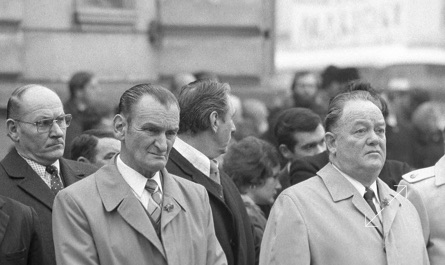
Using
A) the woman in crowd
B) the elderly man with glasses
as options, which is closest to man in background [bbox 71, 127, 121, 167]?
the woman in crowd

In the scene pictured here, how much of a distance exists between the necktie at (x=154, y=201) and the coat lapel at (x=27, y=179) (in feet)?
2.67

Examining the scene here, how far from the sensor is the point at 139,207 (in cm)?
598

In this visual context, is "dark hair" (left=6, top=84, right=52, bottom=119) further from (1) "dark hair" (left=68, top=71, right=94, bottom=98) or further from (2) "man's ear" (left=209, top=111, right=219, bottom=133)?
(1) "dark hair" (left=68, top=71, right=94, bottom=98)

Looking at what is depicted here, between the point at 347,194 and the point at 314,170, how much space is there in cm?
178

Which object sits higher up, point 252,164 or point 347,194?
point 347,194

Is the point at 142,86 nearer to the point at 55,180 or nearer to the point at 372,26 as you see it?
the point at 55,180

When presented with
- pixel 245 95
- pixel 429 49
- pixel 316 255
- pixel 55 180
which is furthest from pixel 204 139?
pixel 429 49

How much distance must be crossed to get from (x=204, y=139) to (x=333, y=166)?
1.03 metres

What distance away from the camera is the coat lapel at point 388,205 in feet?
20.6

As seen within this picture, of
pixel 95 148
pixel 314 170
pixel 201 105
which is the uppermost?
pixel 201 105

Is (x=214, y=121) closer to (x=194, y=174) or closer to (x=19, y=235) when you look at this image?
(x=194, y=174)

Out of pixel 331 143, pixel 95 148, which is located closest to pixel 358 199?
pixel 331 143

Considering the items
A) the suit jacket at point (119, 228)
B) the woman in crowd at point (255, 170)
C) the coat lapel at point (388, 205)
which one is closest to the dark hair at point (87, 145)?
the woman in crowd at point (255, 170)

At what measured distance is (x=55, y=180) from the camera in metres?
7.00
